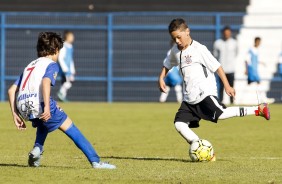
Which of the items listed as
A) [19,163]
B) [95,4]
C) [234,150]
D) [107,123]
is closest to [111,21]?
[95,4]

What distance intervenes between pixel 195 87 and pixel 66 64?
16394mm

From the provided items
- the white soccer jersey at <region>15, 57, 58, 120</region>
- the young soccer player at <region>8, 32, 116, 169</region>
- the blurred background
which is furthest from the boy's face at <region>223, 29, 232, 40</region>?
the white soccer jersey at <region>15, 57, 58, 120</region>

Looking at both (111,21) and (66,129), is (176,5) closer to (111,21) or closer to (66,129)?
(111,21)

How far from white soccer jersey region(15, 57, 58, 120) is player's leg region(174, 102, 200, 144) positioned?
2.32 metres

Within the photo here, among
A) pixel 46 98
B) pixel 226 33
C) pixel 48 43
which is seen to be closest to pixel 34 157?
pixel 46 98

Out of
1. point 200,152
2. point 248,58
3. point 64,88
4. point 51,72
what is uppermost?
point 51,72

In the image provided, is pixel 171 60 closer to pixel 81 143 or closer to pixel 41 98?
pixel 81 143

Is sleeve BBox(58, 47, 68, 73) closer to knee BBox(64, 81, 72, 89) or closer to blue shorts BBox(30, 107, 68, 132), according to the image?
knee BBox(64, 81, 72, 89)

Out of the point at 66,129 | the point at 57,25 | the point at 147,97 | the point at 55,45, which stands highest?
the point at 55,45

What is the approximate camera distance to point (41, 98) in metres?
10.5

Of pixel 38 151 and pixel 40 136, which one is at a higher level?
pixel 40 136

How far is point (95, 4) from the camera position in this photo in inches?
1276

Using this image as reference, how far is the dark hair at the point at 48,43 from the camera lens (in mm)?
10672

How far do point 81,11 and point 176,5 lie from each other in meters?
3.22
